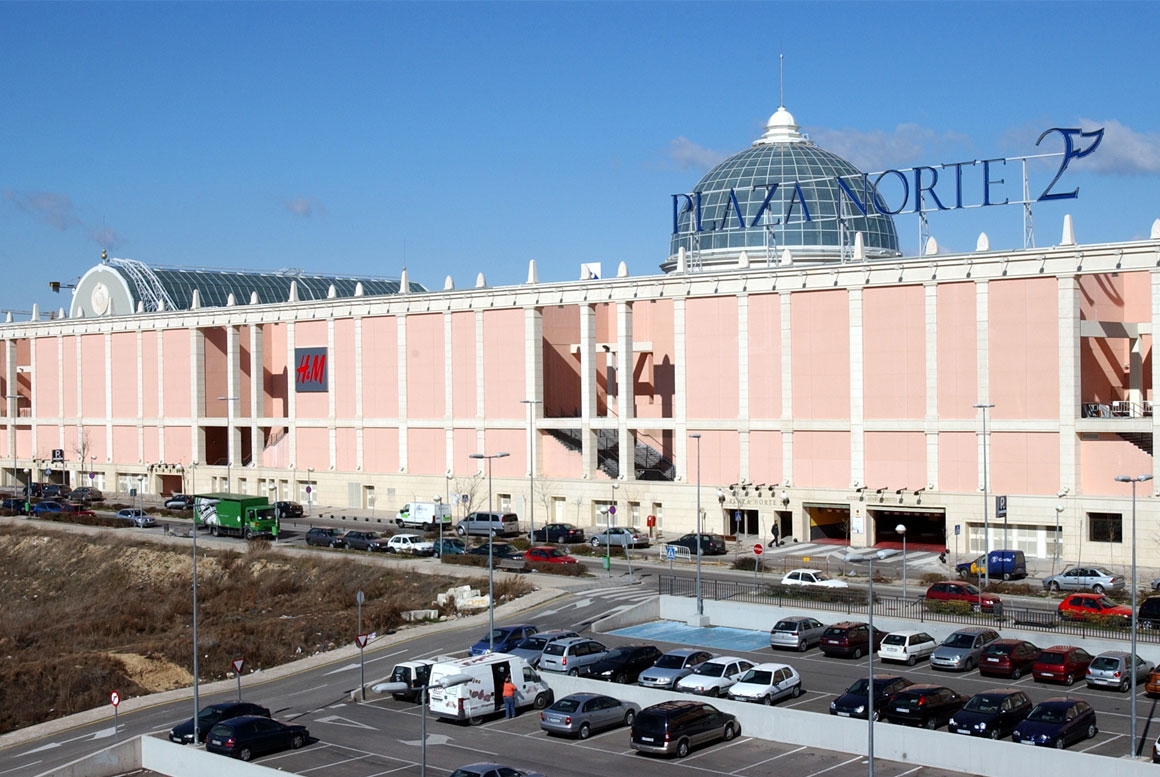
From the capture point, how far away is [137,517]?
98688 millimetres

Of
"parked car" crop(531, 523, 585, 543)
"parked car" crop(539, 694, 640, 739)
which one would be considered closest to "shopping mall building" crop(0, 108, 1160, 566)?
"parked car" crop(531, 523, 585, 543)

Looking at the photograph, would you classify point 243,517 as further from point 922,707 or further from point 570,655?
point 922,707

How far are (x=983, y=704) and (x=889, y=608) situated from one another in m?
16.3

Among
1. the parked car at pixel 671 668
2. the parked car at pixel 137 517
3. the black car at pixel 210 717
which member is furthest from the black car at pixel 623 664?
the parked car at pixel 137 517

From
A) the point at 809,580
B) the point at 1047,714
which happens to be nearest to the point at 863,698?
the point at 1047,714

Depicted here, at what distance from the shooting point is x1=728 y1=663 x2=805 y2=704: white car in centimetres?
4238

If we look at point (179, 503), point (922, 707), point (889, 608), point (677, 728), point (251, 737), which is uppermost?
point (179, 503)

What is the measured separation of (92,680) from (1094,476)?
4925 centimetres

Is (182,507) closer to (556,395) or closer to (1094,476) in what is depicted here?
(556,395)

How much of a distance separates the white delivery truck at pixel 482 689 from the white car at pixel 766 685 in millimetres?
6404

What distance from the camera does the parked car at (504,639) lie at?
50250 mm

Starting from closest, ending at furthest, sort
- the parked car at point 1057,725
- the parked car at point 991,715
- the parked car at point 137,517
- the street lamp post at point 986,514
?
the parked car at point 1057,725, the parked car at point 991,715, the street lamp post at point 986,514, the parked car at point 137,517

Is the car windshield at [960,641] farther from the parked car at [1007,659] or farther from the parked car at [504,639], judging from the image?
the parked car at [504,639]

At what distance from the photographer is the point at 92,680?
5456 cm
